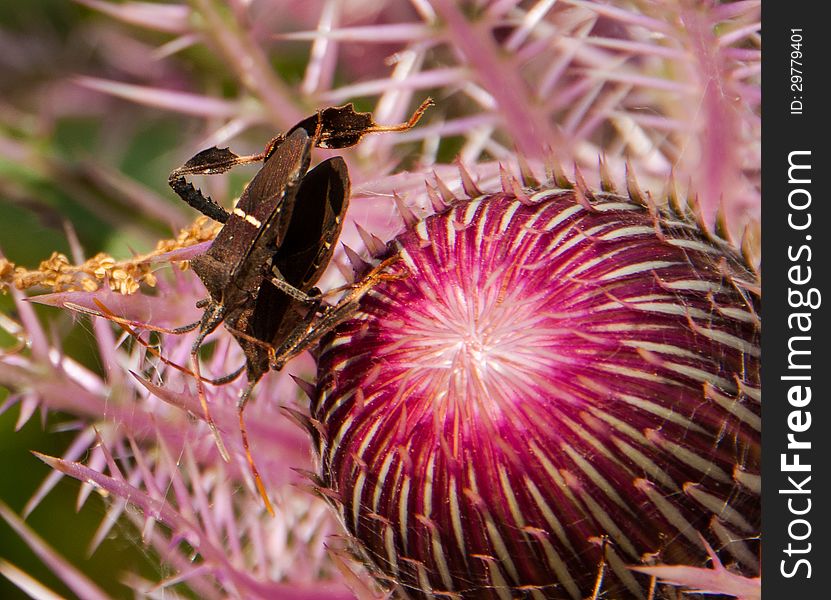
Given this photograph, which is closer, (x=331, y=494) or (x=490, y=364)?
(x=490, y=364)

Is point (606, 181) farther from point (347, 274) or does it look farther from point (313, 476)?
point (313, 476)

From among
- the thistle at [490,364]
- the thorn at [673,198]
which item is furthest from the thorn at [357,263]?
the thorn at [673,198]

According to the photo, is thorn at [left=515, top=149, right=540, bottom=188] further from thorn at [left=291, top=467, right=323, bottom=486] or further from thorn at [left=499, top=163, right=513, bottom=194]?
thorn at [left=291, top=467, right=323, bottom=486]

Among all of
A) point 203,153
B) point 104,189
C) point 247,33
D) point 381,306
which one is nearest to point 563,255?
point 381,306

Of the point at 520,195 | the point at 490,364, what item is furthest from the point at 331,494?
the point at 520,195

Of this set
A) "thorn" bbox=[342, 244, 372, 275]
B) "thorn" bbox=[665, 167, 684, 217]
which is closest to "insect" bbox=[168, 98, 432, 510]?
"thorn" bbox=[342, 244, 372, 275]

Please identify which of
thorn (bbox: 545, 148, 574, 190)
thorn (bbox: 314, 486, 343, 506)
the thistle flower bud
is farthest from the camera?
thorn (bbox: 545, 148, 574, 190)
